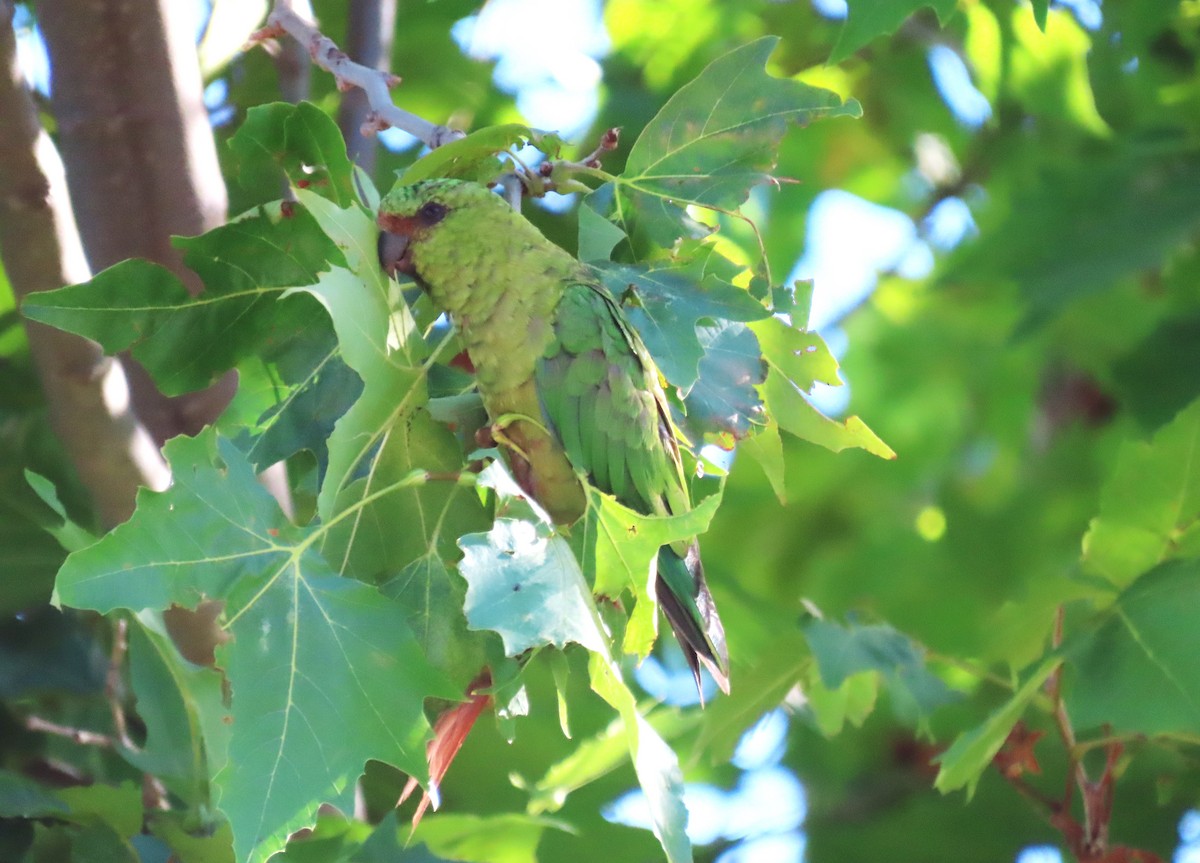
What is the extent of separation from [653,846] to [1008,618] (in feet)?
3.34

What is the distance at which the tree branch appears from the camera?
219cm

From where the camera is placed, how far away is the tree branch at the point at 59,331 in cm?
219

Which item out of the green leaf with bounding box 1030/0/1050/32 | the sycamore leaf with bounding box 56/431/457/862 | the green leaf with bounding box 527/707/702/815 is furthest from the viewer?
the green leaf with bounding box 527/707/702/815

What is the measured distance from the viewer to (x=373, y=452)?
1.74 metres

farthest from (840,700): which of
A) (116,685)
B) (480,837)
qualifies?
(116,685)

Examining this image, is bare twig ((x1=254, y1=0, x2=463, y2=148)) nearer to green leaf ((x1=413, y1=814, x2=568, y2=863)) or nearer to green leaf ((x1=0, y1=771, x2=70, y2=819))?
green leaf ((x1=0, y1=771, x2=70, y2=819))

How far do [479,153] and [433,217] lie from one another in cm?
16

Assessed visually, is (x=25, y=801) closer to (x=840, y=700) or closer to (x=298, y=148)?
(x=298, y=148)

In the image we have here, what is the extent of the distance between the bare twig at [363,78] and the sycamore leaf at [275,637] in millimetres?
595

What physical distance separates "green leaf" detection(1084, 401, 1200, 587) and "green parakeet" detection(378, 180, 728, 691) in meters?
1.00

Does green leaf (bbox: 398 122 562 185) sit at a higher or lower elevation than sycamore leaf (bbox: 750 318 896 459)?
higher

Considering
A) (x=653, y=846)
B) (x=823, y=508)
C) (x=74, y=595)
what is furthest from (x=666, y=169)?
(x=823, y=508)

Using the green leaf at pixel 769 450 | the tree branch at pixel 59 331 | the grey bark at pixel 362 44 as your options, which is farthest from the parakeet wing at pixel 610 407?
the grey bark at pixel 362 44

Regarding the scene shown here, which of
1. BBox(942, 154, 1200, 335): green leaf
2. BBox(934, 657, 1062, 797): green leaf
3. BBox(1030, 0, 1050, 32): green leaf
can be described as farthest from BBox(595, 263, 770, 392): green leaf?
BBox(942, 154, 1200, 335): green leaf
